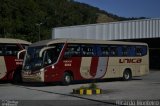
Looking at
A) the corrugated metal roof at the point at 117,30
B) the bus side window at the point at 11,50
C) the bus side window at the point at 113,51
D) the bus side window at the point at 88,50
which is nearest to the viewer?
the bus side window at the point at 88,50

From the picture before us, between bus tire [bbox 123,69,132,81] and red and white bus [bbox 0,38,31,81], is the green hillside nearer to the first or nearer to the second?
bus tire [bbox 123,69,132,81]

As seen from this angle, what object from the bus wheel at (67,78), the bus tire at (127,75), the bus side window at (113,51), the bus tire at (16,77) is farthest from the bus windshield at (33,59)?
the bus tire at (127,75)

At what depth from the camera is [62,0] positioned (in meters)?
144

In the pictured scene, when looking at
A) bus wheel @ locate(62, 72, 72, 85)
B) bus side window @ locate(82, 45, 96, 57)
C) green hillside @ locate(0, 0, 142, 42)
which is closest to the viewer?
bus wheel @ locate(62, 72, 72, 85)

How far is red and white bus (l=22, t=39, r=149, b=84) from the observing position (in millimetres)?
26516

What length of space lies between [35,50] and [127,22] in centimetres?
2309

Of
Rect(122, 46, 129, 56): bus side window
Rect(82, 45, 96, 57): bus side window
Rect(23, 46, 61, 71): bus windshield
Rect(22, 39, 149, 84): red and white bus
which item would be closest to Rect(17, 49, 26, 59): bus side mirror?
Rect(22, 39, 149, 84): red and white bus

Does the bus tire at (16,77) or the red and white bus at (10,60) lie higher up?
the red and white bus at (10,60)

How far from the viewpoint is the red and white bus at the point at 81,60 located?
26516mm

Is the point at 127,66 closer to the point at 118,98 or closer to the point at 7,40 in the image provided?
the point at 7,40

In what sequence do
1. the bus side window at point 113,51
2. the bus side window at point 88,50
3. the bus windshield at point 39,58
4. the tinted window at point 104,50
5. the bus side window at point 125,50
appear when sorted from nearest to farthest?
1. the bus windshield at point 39,58
2. the bus side window at point 88,50
3. the tinted window at point 104,50
4. the bus side window at point 113,51
5. the bus side window at point 125,50

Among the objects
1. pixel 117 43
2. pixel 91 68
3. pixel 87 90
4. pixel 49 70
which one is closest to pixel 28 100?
pixel 87 90

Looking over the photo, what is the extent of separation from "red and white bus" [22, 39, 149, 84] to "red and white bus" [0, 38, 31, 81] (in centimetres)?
242

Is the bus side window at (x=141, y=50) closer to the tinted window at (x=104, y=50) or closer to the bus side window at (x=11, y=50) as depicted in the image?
the tinted window at (x=104, y=50)
